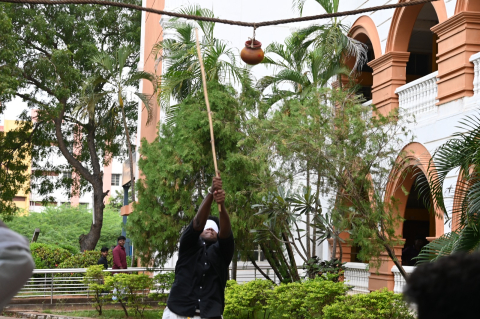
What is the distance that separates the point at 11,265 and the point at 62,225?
53.2 m

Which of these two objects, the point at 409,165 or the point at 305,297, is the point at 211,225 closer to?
the point at 305,297

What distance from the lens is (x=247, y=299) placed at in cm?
1146

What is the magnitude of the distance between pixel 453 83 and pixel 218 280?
748 centimetres

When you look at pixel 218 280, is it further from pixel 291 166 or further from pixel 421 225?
pixel 421 225

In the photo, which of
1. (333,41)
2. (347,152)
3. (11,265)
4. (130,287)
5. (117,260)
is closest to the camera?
(11,265)

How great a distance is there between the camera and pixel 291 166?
11719 mm

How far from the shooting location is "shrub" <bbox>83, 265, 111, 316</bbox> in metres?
14.3

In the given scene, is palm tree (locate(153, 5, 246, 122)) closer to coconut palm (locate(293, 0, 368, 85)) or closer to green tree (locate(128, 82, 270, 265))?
green tree (locate(128, 82, 270, 265))

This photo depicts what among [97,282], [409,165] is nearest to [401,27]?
[409,165]

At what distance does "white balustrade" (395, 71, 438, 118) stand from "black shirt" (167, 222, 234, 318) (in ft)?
24.1

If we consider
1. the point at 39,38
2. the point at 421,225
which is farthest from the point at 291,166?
the point at 39,38

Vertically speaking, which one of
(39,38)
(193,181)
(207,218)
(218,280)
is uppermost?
(39,38)

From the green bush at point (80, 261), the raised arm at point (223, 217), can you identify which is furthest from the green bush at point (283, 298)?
the green bush at point (80, 261)

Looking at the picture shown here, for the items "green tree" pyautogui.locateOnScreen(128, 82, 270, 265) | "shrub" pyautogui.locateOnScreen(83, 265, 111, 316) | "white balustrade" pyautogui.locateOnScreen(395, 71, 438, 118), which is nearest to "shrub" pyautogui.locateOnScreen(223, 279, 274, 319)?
"green tree" pyautogui.locateOnScreen(128, 82, 270, 265)
